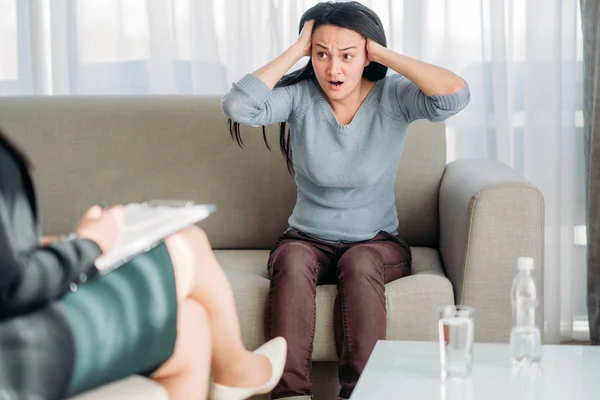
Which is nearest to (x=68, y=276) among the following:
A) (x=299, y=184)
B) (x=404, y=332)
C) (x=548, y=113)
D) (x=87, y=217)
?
(x=87, y=217)

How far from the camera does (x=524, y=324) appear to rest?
160cm

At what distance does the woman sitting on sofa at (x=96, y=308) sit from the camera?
99cm

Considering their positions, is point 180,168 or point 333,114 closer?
point 333,114

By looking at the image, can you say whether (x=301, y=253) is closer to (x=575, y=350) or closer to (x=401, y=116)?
(x=401, y=116)

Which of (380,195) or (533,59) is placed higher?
(533,59)

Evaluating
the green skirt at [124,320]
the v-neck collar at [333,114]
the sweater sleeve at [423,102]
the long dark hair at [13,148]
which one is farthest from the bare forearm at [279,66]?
the long dark hair at [13,148]

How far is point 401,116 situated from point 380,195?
0.20 metres

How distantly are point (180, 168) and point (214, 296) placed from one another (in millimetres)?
1338

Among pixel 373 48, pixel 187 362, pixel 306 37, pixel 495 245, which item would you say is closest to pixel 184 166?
pixel 306 37

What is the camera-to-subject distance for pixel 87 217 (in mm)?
1144

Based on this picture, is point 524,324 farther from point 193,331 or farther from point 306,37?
point 306,37

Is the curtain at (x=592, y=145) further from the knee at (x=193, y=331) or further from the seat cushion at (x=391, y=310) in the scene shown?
the knee at (x=193, y=331)

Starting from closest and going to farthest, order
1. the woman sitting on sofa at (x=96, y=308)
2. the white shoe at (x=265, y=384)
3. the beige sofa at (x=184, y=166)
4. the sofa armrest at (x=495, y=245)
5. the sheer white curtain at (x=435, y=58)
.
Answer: the woman sitting on sofa at (x=96, y=308)
the white shoe at (x=265, y=384)
the sofa armrest at (x=495, y=245)
the beige sofa at (x=184, y=166)
the sheer white curtain at (x=435, y=58)

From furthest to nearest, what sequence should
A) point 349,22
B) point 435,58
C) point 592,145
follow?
point 435,58, point 592,145, point 349,22
